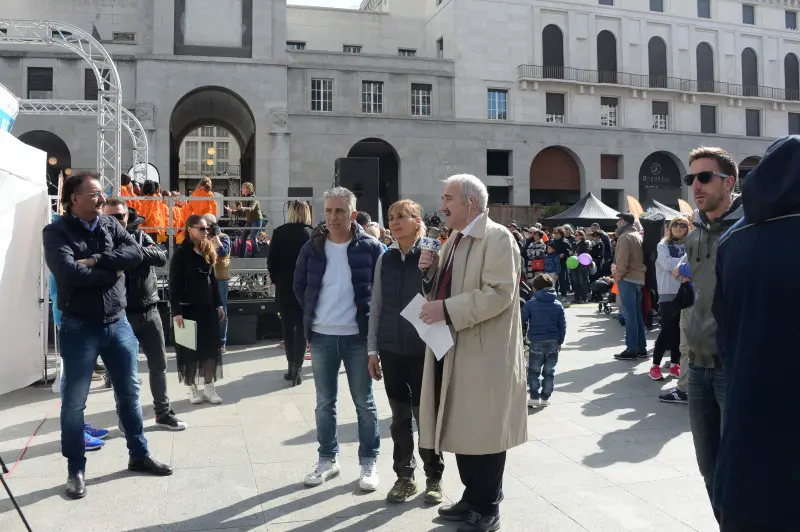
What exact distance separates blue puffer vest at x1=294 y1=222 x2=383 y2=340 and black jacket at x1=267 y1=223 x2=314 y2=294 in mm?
3220

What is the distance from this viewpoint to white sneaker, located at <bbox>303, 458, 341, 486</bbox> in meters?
4.55

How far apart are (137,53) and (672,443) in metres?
30.4

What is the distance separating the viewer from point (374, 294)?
4.43m

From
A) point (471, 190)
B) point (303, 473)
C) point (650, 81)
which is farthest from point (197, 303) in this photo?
point (650, 81)

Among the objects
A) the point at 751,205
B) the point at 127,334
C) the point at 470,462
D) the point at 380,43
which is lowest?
the point at 470,462

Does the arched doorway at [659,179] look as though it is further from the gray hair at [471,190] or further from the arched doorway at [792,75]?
the gray hair at [471,190]

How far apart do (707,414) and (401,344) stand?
1.86 m

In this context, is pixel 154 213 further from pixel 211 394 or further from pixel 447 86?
pixel 447 86

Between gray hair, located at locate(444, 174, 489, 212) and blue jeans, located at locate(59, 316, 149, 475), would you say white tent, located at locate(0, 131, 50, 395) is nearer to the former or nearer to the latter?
blue jeans, located at locate(59, 316, 149, 475)

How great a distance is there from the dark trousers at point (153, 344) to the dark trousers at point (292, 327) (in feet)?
6.91

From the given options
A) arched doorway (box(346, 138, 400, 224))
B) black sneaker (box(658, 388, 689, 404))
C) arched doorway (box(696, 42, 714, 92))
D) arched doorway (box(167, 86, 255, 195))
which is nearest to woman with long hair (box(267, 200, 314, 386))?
black sneaker (box(658, 388, 689, 404))

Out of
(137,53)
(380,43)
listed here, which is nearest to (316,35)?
(380,43)

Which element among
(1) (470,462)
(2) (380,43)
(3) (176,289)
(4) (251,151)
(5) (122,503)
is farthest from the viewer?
(2) (380,43)

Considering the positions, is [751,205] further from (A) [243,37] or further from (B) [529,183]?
(B) [529,183]
